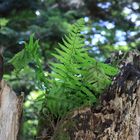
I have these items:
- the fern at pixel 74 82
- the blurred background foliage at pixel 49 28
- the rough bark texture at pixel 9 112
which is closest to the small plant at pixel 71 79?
the fern at pixel 74 82

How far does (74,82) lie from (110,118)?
28cm

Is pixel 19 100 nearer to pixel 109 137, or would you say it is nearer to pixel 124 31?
pixel 109 137

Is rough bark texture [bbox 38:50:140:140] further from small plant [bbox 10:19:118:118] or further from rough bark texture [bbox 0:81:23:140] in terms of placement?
rough bark texture [bbox 0:81:23:140]

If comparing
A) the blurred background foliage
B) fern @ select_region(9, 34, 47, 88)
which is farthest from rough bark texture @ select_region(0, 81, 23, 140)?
the blurred background foliage

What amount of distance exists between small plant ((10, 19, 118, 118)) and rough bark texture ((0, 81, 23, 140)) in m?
0.16

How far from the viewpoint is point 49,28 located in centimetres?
525

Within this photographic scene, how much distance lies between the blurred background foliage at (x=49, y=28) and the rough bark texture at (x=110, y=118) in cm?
115

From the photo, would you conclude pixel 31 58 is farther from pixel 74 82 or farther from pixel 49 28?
pixel 49 28

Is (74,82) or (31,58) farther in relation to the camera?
(31,58)

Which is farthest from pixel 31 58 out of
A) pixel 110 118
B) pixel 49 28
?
pixel 49 28

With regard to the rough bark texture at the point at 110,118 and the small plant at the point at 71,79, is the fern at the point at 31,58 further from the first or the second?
the rough bark texture at the point at 110,118

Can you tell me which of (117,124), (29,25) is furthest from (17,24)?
(117,124)

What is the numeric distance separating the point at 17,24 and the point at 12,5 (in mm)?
283

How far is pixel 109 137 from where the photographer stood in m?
1.79
